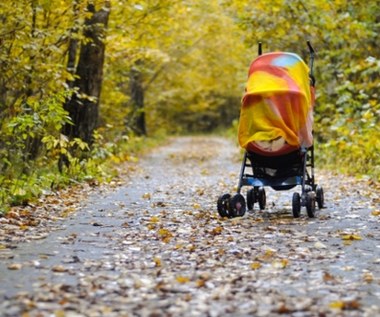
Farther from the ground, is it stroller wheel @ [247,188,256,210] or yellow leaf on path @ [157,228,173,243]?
stroller wheel @ [247,188,256,210]

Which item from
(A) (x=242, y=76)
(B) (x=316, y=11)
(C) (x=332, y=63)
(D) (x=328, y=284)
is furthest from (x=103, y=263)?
(A) (x=242, y=76)

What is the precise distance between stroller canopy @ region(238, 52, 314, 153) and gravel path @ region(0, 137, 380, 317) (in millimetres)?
1120

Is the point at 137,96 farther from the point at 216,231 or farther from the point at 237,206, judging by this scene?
the point at 216,231

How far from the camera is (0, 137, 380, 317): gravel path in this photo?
4.75m

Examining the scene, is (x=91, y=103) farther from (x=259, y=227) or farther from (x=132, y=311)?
(x=132, y=311)

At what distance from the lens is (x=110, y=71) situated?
20531 millimetres

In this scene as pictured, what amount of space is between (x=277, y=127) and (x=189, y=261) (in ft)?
10.0

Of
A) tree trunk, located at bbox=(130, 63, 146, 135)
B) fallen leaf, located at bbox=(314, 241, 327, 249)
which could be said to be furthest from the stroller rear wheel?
tree trunk, located at bbox=(130, 63, 146, 135)

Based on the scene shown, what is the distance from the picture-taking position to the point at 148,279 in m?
5.51

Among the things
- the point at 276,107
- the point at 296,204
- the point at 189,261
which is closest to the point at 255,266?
the point at 189,261

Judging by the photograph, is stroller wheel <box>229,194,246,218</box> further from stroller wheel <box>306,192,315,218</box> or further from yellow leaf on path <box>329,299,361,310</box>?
yellow leaf on path <box>329,299,361,310</box>

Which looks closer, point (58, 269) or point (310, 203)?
point (58, 269)

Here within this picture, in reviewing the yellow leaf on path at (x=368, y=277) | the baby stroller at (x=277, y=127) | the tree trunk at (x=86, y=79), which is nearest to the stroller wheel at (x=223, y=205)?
the baby stroller at (x=277, y=127)

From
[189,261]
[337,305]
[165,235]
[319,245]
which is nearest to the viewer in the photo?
[337,305]
